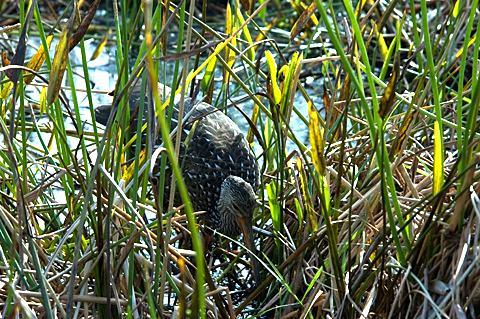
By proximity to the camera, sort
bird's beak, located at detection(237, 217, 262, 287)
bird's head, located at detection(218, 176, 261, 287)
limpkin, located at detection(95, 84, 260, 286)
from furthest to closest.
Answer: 1. limpkin, located at detection(95, 84, 260, 286)
2. bird's head, located at detection(218, 176, 261, 287)
3. bird's beak, located at detection(237, 217, 262, 287)

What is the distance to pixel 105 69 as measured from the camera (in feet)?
18.6

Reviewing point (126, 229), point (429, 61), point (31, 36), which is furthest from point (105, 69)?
point (429, 61)

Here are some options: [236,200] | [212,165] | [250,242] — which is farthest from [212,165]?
[250,242]

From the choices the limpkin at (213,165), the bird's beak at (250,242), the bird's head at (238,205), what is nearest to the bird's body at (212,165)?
the limpkin at (213,165)

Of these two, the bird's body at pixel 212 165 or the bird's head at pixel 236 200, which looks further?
the bird's body at pixel 212 165

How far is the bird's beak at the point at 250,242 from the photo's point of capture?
2.64 meters

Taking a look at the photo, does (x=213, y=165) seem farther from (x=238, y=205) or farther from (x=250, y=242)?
(x=250, y=242)

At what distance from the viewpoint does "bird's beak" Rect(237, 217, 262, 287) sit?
104 inches

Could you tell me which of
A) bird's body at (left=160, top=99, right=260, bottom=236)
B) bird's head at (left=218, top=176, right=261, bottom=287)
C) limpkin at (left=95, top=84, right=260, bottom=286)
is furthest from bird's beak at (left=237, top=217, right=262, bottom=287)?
bird's body at (left=160, top=99, right=260, bottom=236)

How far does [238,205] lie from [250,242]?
0.23 metres

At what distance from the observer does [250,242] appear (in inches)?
110

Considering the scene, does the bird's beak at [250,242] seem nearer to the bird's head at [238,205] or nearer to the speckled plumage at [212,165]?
the bird's head at [238,205]

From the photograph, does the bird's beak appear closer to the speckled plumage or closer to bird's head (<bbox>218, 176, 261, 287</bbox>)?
bird's head (<bbox>218, 176, 261, 287</bbox>)

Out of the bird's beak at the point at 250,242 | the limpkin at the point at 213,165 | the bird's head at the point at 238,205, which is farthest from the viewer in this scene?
the limpkin at the point at 213,165
